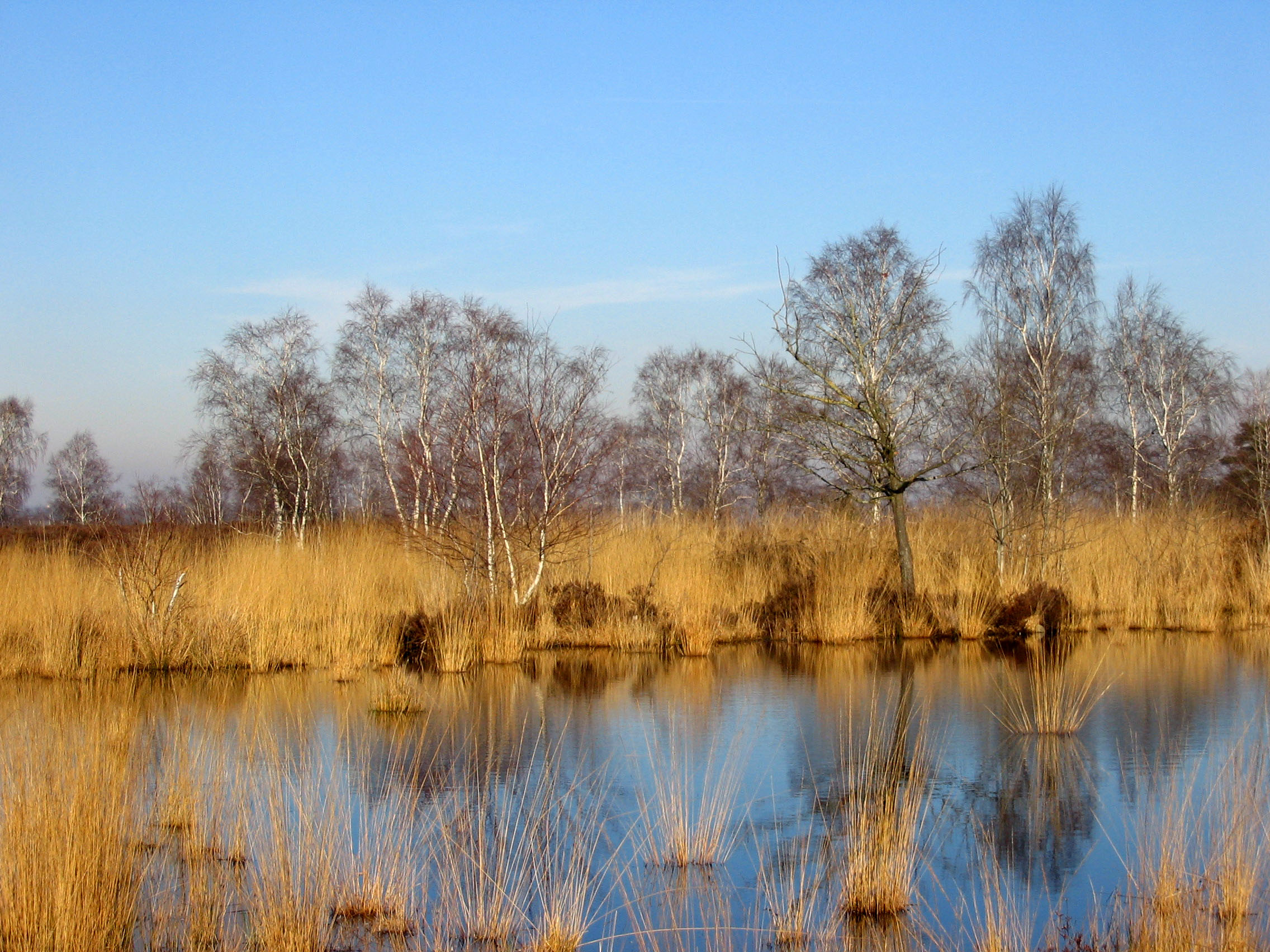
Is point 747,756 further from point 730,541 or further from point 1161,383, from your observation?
point 1161,383

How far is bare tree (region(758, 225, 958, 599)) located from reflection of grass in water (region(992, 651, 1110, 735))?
309cm

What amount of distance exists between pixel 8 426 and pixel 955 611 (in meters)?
43.7

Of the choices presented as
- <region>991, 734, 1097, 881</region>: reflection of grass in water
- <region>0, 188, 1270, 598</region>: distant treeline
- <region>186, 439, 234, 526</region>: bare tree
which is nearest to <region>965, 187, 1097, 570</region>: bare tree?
<region>0, 188, 1270, 598</region>: distant treeline

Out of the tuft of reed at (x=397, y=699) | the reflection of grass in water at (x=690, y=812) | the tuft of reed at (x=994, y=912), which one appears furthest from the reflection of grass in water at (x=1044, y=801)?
the tuft of reed at (x=397, y=699)

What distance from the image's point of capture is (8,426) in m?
46.5

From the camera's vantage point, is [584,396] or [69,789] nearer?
[69,789]

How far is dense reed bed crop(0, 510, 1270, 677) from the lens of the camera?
1359 centimetres

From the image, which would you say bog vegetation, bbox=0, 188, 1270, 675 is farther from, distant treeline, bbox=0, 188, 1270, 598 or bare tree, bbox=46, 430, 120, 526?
bare tree, bbox=46, 430, 120, 526

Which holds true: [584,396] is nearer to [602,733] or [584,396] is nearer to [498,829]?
[602,733]

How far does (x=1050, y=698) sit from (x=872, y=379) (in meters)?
9.55

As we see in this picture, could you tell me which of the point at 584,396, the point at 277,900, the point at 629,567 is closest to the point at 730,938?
the point at 277,900

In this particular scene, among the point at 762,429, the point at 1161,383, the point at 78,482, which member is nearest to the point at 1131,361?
the point at 1161,383

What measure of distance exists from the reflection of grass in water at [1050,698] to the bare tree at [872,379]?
10.2ft

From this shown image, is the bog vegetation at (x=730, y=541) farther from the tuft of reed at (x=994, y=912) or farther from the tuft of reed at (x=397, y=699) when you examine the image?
the tuft of reed at (x=994, y=912)
